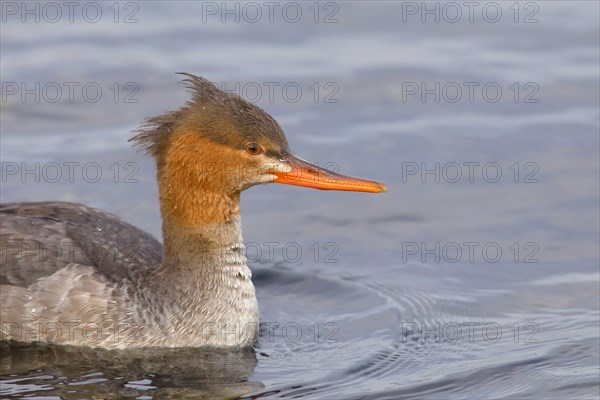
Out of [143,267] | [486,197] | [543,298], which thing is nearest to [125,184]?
[143,267]

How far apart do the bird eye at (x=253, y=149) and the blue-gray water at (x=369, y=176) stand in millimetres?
1724

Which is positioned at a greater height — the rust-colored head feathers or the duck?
the rust-colored head feathers

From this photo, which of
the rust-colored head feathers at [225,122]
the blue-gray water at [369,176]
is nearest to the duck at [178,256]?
the rust-colored head feathers at [225,122]

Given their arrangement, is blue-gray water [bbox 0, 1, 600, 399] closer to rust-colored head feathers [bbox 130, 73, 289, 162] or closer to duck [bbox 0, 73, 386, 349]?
duck [bbox 0, 73, 386, 349]

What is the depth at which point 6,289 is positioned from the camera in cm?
1098

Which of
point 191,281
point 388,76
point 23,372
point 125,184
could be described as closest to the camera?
point 23,372

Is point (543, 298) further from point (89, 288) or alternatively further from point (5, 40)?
point (5, 40)

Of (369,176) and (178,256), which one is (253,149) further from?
(369,176)

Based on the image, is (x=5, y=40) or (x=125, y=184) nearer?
(x=125, y=184)

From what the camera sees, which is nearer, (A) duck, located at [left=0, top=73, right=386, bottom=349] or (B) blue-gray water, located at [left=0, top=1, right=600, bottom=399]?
(B) blue-gray water, located at [left=0, top=1, right=600, bottom=399]

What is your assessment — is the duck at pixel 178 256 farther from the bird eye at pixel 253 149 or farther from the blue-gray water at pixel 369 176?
the blue-gray water at pixel 369 176

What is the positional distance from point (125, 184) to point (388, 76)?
392 cm

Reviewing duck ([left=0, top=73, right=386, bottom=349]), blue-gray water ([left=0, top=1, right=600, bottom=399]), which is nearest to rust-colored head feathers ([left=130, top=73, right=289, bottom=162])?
duck ([left=0, top=73, right=386, bottom=349])

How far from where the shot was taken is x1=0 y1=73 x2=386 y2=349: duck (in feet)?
35.5
